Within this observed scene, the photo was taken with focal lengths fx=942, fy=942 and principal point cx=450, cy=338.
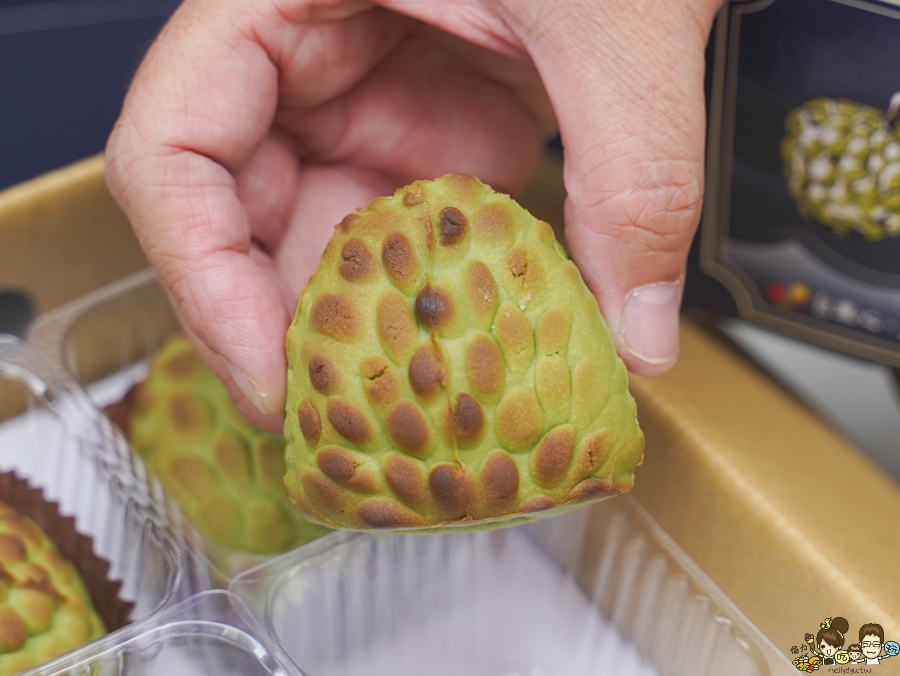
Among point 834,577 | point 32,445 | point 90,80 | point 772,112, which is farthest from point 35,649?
point 90,80

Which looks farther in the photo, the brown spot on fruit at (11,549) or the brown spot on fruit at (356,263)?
the brown spot on fruit at (11,549)

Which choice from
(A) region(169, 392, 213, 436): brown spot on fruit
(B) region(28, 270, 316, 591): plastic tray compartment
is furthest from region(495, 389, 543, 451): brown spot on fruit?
(B) region(28, 270, 316, 591): plastic tray compartment

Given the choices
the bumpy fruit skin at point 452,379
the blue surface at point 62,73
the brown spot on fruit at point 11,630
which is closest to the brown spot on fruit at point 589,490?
the bumpy fruit skin at point 452,379

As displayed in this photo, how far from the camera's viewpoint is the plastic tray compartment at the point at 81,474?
2.76 feet

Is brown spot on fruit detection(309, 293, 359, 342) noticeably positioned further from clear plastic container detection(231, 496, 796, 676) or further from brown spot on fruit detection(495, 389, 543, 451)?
clear plastic container detection(231, 496, 796, 676)

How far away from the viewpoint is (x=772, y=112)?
34.9 inches

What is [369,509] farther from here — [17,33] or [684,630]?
[17,33]

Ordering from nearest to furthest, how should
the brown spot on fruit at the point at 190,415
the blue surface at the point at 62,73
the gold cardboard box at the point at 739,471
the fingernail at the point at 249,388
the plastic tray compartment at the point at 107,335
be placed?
the fingernail at the point at 249,388 < the gold cardboard box at the point at 739,471 < the brown spot on fruit at the point at 190,415 < the plastic tray compartment at the point at 107,335 < the blue surface at the point at 62,73

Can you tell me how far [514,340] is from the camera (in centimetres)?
59

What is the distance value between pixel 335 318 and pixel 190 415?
0.37 meters

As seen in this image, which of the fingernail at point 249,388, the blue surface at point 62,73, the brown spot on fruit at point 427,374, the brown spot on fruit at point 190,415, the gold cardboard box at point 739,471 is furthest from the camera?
the blue surface at point 62,73

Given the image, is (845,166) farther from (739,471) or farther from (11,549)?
(11,549)

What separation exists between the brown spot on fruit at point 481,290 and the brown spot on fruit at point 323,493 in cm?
15

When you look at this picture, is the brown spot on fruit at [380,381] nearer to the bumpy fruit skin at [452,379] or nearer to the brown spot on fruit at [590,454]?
the bumpy fruit skin at [452,379]
